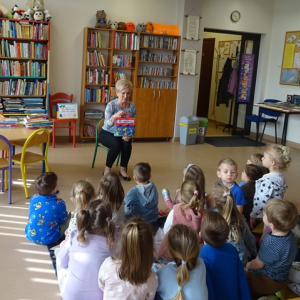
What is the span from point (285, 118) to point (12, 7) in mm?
5024

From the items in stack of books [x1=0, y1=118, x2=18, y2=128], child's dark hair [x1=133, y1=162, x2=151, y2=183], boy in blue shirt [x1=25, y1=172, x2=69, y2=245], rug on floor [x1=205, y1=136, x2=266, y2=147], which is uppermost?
stack of books [x1=0, y1=118, x2=18, y2=128]

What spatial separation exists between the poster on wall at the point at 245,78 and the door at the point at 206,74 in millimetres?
1781

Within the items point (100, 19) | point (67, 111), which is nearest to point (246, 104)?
point (100, 19)

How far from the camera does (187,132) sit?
24.3 ft

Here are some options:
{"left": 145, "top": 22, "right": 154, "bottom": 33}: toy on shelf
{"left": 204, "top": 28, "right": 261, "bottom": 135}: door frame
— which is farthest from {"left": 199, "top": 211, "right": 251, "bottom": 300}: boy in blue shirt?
{"left": 204, "top": 28, "right": 261, "bottom": 135}: door frame

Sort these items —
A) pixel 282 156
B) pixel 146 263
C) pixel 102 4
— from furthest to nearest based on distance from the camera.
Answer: pixel 102 4, pixel 282 156, pixel 146 263

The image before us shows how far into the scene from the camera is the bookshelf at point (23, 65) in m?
6.29

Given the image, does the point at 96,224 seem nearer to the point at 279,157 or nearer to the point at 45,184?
the point at 45,184

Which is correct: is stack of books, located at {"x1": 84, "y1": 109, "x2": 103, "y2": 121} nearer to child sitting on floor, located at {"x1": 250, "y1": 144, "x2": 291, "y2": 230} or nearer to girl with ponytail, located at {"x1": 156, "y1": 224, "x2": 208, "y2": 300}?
child sitting on floor, located at {"x1": 250, "y1": 144, "x2": 291, "y2": 230}

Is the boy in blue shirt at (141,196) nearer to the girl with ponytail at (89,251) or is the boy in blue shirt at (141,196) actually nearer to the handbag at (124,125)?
the girl with ponytail at (89,251)

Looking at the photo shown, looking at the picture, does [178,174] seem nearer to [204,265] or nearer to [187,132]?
[187,132]

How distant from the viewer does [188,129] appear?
7398 mm

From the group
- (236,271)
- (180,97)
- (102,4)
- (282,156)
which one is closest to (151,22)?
(102,4)

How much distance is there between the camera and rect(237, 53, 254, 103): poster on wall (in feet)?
27.9
